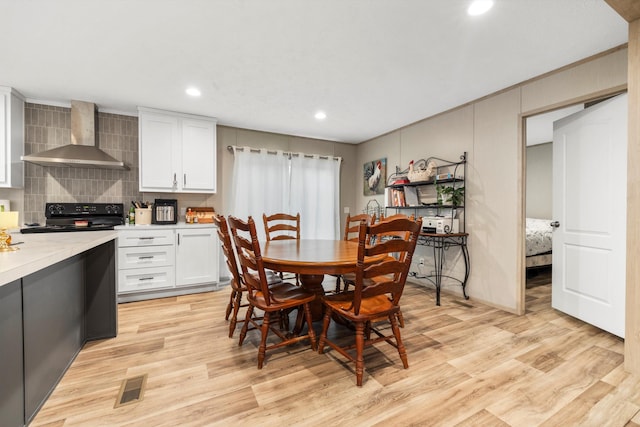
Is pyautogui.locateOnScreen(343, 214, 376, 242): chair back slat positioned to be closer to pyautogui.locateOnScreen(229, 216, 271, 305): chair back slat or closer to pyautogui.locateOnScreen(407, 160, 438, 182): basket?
pyautogui.locateOnScreen(407, 160, 438, 182): basket

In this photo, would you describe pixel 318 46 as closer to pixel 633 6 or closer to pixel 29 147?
pixel 633 6

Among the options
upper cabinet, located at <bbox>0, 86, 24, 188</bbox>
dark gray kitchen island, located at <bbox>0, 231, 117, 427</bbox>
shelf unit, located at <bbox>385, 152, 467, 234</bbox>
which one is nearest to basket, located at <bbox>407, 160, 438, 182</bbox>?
shelf unit, located at <bbox>385, 152, 467, 234</bbox>

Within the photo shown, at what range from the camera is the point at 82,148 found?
10.8 feet

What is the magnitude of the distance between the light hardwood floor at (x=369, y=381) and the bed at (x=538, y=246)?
1533 mm

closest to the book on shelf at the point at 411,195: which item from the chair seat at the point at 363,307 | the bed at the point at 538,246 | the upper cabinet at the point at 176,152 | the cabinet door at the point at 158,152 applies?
→ the bed at the point at 538,246

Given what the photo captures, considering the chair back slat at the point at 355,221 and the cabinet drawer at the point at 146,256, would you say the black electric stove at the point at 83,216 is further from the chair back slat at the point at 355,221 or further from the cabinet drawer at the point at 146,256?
the chair back slat at the point at 355,221

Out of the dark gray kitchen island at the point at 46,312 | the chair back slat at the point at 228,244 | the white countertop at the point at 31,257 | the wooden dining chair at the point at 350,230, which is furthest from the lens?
the wooden dining chair at the point at 350,230

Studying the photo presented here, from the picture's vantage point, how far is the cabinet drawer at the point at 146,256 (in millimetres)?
3279

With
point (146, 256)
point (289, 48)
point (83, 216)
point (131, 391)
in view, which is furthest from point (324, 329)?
point (83, 216)

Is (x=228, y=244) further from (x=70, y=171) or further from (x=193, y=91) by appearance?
(x=70, y=171)

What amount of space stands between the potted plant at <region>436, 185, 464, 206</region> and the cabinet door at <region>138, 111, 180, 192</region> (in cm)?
345

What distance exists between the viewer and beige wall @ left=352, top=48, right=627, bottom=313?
8.32 feet

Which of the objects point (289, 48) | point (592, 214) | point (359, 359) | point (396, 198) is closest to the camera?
point (359, 359)

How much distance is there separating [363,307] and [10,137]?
409 cm
